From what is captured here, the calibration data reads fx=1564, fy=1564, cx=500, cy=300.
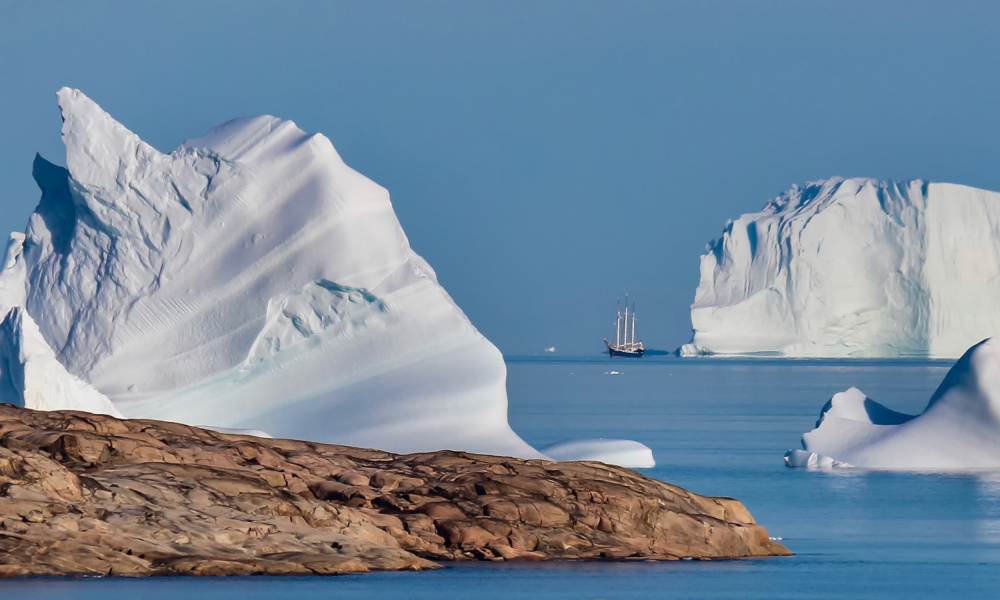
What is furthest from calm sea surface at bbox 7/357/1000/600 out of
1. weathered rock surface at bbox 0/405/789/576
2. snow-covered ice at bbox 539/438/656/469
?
snow-covered ice at bbox 539/438/656/469

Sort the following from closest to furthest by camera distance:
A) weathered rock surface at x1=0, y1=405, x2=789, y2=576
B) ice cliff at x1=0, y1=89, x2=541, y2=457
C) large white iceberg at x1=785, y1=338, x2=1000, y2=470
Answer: weathered rock surface at x1=0, y1=405, x2=789, y2=576 → ice cliff at x1=0, y1=89, x2=541, y2=457 → large white iceberg at x1=785, y1=338, x2=1000, y2=470

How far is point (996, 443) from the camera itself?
20.8 metres

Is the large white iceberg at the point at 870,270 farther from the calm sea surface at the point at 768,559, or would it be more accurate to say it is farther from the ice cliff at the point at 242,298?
the ice cliff at the point at 242,298

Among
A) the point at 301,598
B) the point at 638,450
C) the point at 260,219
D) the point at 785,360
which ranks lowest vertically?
the point at 301,598

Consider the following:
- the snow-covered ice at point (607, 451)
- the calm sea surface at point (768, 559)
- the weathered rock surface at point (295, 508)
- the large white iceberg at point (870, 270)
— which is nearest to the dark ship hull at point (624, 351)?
the large white iceberg at point (870, 270)

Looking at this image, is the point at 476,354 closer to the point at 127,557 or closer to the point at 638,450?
the point at 638,450

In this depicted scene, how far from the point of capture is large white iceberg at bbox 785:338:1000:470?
2066cm

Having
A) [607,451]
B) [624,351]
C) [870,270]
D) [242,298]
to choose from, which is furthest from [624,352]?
[242,298]

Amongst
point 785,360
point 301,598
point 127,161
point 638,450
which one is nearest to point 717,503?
point 301,598

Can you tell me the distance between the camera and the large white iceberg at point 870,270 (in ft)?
221

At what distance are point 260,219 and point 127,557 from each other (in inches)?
349

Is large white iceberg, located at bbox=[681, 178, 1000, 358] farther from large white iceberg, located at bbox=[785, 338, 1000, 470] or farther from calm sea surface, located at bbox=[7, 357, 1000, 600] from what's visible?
large white iceberg, located at bbox=[785, 338, 1000, 470]

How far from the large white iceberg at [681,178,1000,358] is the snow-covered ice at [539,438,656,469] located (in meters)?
49.8

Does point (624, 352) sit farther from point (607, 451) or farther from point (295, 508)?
point (295, 508)
